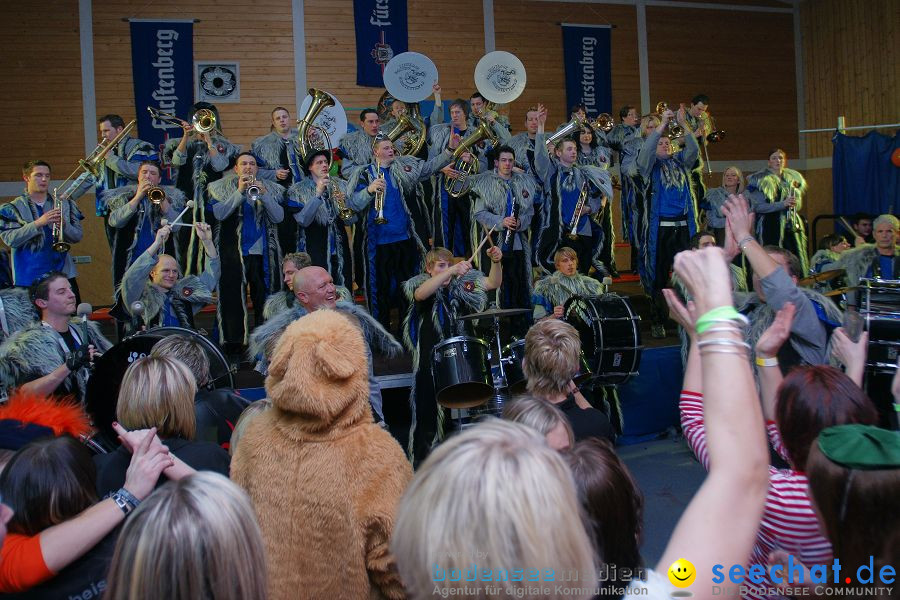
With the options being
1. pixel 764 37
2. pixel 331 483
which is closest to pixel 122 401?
pixel 331 483

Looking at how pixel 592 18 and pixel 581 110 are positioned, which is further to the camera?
pixel 592 18

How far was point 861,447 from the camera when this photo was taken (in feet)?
4.82

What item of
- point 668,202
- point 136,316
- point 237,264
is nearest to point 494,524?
point 136,316

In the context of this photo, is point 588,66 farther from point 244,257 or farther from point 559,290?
point 244,257

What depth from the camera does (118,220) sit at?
728 centimetres

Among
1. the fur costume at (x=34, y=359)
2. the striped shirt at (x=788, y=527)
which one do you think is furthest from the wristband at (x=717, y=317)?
the fur costume at (x=34, y=359)

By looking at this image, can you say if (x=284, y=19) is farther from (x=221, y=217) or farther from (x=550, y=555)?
(x=550, y=555)

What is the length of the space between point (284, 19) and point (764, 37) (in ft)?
28.7

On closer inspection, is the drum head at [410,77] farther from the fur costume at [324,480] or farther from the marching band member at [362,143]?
the fur costume at [324,480]

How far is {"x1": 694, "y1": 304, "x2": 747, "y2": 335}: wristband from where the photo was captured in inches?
55.3

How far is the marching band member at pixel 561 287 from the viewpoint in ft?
22.8

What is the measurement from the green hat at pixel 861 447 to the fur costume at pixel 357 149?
721 centimetres

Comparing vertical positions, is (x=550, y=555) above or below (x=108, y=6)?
below

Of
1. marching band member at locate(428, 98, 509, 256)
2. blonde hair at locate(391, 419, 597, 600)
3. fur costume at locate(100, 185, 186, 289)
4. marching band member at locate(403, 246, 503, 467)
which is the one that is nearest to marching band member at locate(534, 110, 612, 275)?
marching band member at locate(428, 98, 509, 256)
